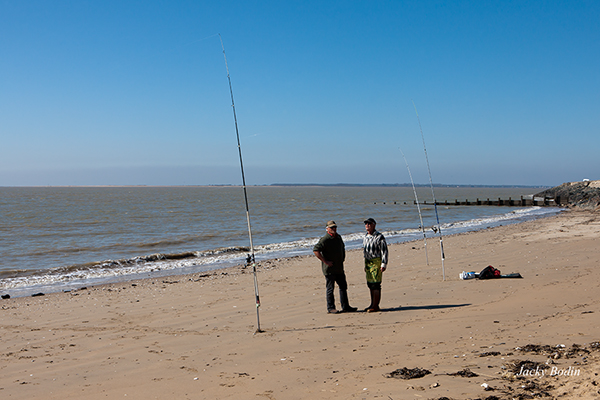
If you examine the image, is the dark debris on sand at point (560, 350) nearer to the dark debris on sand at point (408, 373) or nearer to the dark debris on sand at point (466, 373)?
the dark debris on sand at point (466, 373)

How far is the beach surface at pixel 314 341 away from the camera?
4.10 metres

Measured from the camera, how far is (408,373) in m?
4.28

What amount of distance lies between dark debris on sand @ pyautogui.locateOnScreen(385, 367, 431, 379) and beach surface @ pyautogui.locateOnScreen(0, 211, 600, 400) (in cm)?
3

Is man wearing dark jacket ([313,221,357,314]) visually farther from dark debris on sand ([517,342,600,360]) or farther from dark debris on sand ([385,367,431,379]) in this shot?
dark debris on sand ([517,342,600,360])

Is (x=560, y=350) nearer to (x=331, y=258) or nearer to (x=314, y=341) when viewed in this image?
(x=314, y=341)

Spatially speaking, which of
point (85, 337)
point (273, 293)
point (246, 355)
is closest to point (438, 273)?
point (273, 293)

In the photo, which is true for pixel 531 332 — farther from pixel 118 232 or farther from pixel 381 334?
pixel 118 232

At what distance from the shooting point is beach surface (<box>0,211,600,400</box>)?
13.4ft

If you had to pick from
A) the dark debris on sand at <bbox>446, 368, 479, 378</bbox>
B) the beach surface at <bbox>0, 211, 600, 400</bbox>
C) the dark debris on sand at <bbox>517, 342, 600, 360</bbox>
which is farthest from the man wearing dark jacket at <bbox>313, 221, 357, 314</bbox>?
the dark debris on sand at <bbox>446, 368, 479, 378</bbox>

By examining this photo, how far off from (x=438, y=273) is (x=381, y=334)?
6.00m

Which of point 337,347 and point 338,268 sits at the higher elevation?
point 338,268

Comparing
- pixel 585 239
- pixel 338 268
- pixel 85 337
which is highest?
pixel 338 268

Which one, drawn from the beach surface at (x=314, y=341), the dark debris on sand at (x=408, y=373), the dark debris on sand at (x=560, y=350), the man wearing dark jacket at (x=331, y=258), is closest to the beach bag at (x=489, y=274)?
the beach surface at (x=314, y=341)

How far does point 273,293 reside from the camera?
9984 mm
